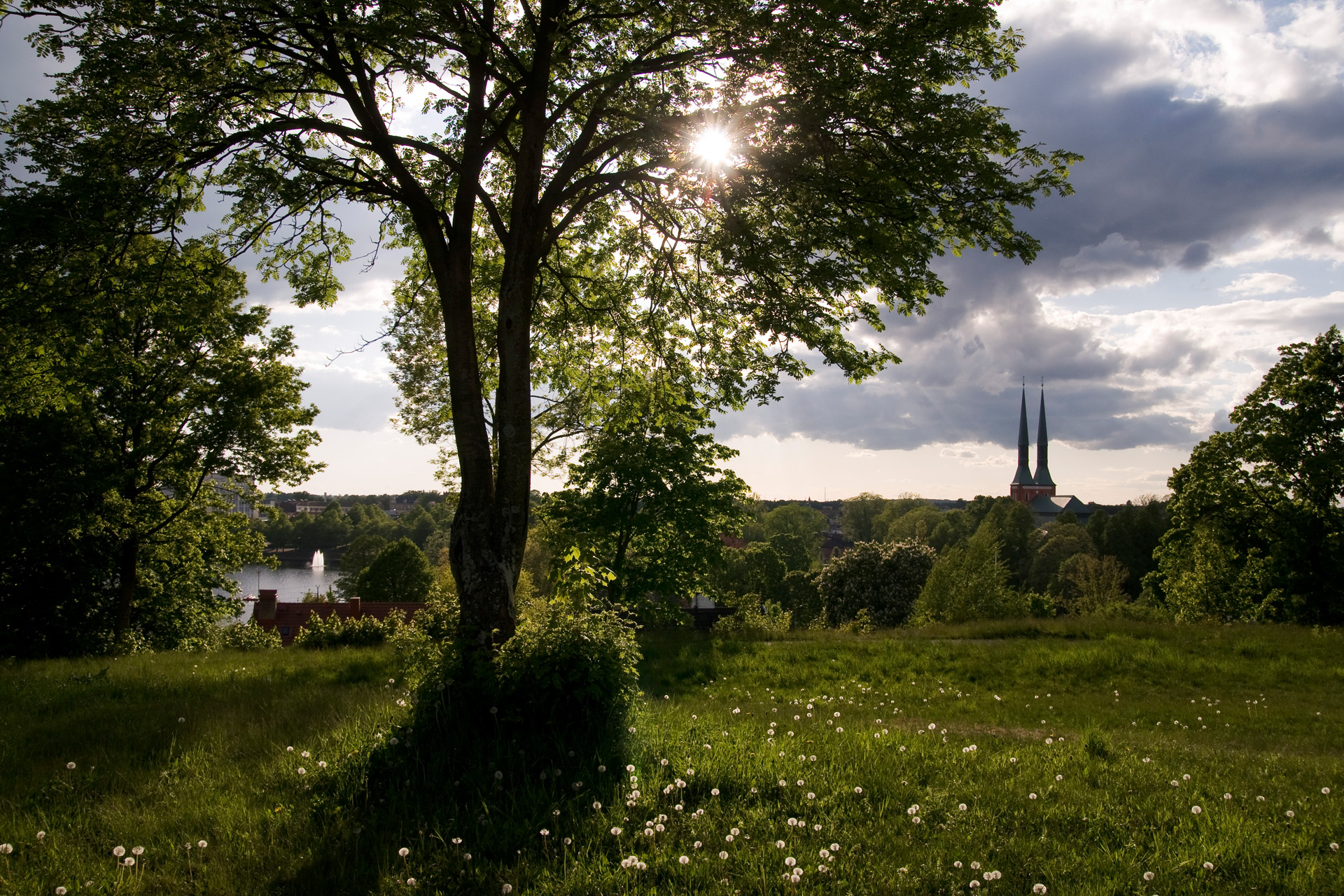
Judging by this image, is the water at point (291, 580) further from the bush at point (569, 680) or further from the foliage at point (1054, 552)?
the bush at point (569, 680)

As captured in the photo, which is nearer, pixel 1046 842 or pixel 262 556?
pixel 1046 842

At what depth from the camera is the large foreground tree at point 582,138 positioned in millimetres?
7031

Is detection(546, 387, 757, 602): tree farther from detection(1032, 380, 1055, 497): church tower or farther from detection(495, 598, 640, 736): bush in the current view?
detection(1032, 380, 1055, 497): church tower

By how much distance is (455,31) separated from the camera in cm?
701

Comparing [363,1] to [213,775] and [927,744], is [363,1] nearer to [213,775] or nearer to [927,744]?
[213,775]

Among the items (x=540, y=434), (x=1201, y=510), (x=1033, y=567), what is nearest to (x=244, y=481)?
(x=540, y=434)

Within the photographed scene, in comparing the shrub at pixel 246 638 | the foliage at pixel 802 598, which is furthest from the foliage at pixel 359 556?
the shrub at pixel 246 638

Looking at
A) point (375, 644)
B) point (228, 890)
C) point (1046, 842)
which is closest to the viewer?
point (228, 890)

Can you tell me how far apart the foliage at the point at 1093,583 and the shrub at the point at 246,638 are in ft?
135

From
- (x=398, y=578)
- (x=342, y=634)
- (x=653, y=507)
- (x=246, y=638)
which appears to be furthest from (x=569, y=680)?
(x=398, y=578)

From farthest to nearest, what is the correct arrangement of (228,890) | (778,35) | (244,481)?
(244,481) → (778,35) → (228,890)

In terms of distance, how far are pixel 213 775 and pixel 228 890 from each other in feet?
6.78

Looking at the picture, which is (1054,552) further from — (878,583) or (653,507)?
(653,507)

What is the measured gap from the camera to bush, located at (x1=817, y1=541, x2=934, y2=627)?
1939 inches
